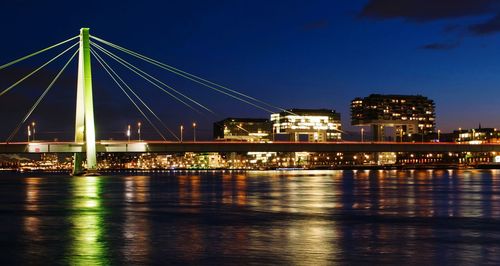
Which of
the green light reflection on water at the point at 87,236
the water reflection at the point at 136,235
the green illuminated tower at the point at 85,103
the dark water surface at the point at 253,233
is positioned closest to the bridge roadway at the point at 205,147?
the green illuminated tower at the point at 85,103

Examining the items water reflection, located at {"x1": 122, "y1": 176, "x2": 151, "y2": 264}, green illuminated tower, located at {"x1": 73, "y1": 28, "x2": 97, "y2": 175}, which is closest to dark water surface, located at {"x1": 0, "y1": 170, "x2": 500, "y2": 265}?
water reflection, located at {"x1": 122, "y1": 176, "x2": 151, "y2": 264}

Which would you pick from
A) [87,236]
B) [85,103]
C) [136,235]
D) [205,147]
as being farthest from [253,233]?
[205,147]

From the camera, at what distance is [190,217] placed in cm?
3384

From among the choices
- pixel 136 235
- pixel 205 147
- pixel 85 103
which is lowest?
pixel 136 235

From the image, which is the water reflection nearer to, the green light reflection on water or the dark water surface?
the dark water surface

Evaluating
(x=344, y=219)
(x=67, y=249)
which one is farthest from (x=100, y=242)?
(x=344, y=219)

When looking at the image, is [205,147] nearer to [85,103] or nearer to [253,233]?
[85,103]

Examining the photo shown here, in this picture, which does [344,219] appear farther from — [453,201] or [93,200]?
[93,200]

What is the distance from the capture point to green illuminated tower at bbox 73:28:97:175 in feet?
267

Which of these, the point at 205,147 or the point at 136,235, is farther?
the point at 205,147

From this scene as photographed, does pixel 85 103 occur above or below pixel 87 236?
above

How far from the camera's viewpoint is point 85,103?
81188 millimetres

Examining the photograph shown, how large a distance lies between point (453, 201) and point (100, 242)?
90.8 ft

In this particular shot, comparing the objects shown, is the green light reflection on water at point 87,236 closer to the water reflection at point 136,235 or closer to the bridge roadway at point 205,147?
the water reflection at point 136,235
